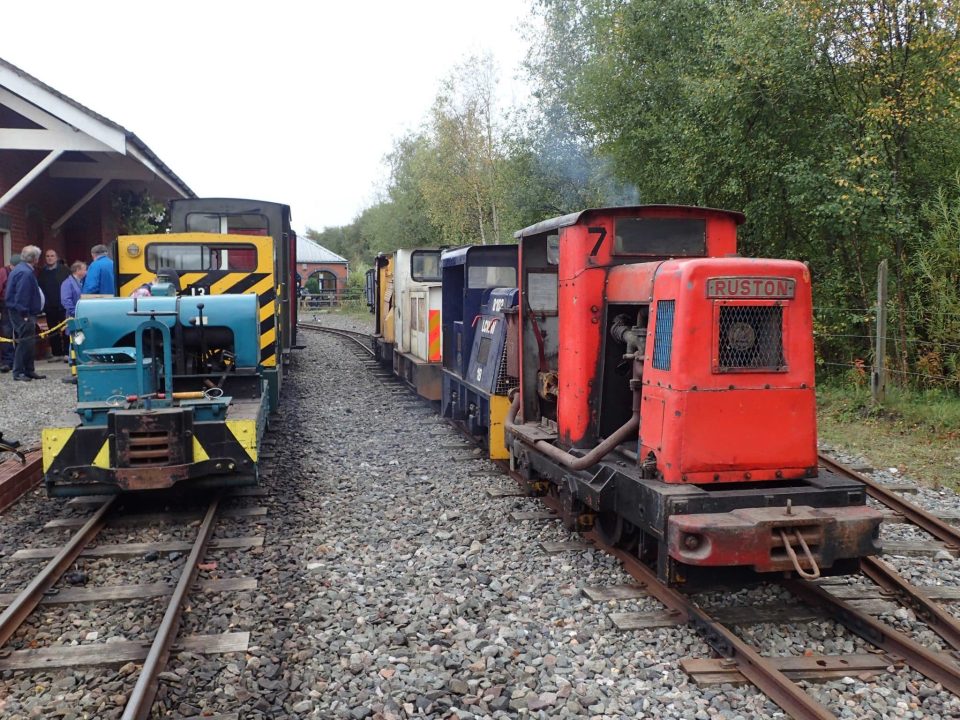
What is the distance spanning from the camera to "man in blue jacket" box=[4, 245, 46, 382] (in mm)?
11523

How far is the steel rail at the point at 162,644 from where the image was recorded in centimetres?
347

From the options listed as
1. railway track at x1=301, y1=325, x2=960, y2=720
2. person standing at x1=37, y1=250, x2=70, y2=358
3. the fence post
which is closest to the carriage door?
the fence post

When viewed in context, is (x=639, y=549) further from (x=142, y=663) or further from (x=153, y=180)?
(x=153, y=180)

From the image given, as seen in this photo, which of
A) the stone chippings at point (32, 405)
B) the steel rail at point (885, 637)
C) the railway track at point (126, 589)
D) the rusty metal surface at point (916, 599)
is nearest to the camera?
the steel rail at point (885, 637)

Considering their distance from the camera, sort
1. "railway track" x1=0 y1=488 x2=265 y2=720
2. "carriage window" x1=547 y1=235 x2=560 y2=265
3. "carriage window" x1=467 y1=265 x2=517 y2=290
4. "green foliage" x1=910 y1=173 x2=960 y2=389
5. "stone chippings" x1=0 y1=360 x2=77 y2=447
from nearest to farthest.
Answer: "railway track" x1=0 y1=488 x2=265 y2=720 → "carriage window" x1=547 y1=235 x2=560 y2=265 → "stone chippings" x1=0 y1=360 x2=77 y2=447 → "carriage window" x1=467 y1=265 x2=517 y2=290 → "green foliage" x1=910 y1=173 x2=960 y2=389

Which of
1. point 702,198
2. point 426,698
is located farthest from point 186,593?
point 702,198

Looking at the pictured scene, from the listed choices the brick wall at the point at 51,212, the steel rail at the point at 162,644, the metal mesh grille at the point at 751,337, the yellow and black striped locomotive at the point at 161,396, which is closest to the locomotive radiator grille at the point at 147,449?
the yellow and black striped locomotive at the point at 161,396

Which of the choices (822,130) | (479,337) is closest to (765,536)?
(479,337)

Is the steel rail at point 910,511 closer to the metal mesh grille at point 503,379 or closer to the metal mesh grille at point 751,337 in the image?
the metal mesh grille at point 751,337

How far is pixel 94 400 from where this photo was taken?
6785 mm

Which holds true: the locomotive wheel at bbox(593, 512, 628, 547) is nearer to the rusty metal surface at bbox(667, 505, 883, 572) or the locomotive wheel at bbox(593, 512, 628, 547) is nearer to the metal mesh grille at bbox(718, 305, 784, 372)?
the rusty metal surface at bbox(667, 505, 883, 572)

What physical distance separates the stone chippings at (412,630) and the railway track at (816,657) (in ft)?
0.24

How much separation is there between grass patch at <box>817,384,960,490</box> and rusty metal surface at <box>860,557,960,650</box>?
2644mm

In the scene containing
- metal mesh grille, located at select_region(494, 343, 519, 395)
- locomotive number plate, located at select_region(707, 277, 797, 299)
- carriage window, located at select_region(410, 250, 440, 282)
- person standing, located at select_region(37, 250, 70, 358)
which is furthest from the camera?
person standing, located at select_region(37, 250, 70, 358)
